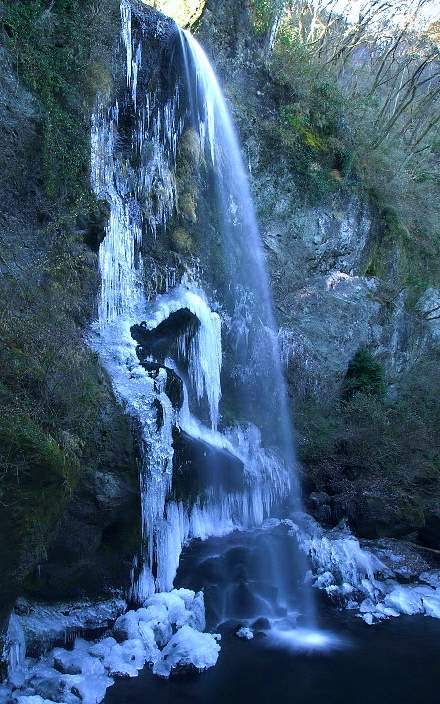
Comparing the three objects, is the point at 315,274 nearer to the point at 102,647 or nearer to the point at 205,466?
the point at 205,466

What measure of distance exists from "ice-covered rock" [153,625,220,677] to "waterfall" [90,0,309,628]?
1.14m

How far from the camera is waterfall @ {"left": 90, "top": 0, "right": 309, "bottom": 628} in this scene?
9305 mm

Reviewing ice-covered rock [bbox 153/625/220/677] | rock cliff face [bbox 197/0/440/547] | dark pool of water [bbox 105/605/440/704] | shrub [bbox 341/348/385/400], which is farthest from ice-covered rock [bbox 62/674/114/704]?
shrub [bbox 341/348/385/400]

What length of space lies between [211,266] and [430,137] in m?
14.4

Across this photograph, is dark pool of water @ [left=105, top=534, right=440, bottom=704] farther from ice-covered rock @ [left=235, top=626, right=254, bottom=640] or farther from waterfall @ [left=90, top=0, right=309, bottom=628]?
waterfall @ [left=90, top=0, right=309, bottom=628]

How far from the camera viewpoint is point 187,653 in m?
7.34

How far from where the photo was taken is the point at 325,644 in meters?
8.44

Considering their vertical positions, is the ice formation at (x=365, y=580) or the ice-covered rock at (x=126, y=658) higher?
the ice formation at (x=365, y=580)

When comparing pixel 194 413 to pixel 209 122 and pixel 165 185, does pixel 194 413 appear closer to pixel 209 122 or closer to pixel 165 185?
pixel 165 185

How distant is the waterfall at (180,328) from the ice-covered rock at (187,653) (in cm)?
114

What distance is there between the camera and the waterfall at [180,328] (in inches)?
366

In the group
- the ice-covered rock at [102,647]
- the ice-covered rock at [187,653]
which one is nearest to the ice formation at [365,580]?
the ice-covered rock at [187,653]

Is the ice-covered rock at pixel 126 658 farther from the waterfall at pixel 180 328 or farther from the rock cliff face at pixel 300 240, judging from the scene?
the rock cliff face at pixel 300 240

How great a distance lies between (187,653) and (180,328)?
615 centimetres
